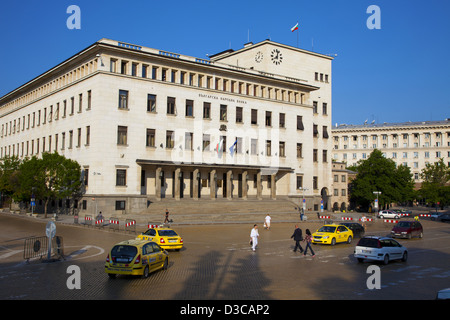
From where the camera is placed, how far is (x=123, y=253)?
17.1 m

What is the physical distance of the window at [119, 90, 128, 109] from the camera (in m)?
51.4

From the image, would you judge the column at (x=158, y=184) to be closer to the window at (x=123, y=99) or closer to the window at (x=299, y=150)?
the window at (x=123, y=99)

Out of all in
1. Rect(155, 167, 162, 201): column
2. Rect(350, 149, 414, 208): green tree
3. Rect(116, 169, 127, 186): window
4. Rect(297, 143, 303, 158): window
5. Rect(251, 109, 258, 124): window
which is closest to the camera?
Rect(116, 169, 127, 186): window

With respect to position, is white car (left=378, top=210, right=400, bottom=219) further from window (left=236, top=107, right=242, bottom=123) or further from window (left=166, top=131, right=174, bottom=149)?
window (left=166, top=131, right=174, bottom=149)

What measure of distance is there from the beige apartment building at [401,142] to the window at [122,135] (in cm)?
9176

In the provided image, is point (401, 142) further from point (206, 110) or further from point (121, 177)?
point (121, 177)

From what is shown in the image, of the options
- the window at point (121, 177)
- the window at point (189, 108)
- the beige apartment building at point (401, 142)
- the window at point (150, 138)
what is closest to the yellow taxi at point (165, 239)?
the window at point (121, 177)

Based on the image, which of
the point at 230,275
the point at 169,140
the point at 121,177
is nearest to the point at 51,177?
the point at 121,177

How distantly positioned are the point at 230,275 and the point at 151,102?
129 ft

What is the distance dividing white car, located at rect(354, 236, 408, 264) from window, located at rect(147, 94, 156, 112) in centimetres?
3700

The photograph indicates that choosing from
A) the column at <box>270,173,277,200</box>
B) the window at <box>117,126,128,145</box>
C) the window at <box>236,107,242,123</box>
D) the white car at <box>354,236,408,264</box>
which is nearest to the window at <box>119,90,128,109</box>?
the window at <box>117,126,128,145</box>

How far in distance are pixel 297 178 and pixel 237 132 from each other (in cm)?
1421

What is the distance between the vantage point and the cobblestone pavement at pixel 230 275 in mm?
14453

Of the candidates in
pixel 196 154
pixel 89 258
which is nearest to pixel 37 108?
pixel 196 154
